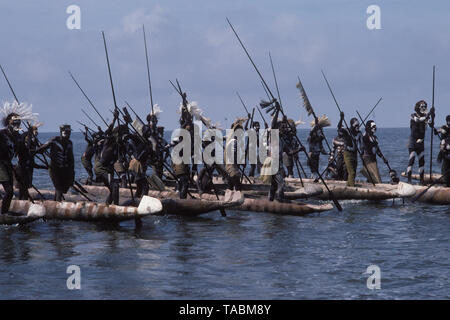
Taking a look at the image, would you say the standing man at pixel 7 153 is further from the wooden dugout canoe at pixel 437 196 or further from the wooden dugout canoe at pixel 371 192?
the wooden dugout canoe at pixel 437 196

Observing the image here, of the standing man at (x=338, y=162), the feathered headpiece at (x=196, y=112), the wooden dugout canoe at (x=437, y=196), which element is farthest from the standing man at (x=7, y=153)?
the wooden dugout canoe at (x=437, y=196)

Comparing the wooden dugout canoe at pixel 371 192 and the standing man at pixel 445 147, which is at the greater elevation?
the standing man at pixel 445 147

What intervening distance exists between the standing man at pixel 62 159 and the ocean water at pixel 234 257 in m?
1.09

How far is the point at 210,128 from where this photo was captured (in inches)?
848

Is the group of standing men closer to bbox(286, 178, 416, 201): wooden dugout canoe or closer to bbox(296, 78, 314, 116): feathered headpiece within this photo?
bbox(286, 178, 416, 201): wooden dugout canoe

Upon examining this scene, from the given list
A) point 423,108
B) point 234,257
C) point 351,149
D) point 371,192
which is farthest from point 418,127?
point 234,257

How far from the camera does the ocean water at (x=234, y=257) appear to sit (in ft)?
40.7

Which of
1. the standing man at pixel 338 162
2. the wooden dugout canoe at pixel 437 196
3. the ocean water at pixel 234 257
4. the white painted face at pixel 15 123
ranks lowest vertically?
the ocean water at pixel 234 257

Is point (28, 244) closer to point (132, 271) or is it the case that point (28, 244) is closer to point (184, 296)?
point (132, 271)

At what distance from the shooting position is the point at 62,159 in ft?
59.4

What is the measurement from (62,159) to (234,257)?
→ 536 centimetres

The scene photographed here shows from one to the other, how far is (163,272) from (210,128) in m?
8.50

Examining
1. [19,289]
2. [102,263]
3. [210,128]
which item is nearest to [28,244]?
[102,263]

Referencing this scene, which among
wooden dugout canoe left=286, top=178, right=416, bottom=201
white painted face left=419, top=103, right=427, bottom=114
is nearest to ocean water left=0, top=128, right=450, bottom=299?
wooden dugout canoe left=286, top=178, right=416, bottom=201
